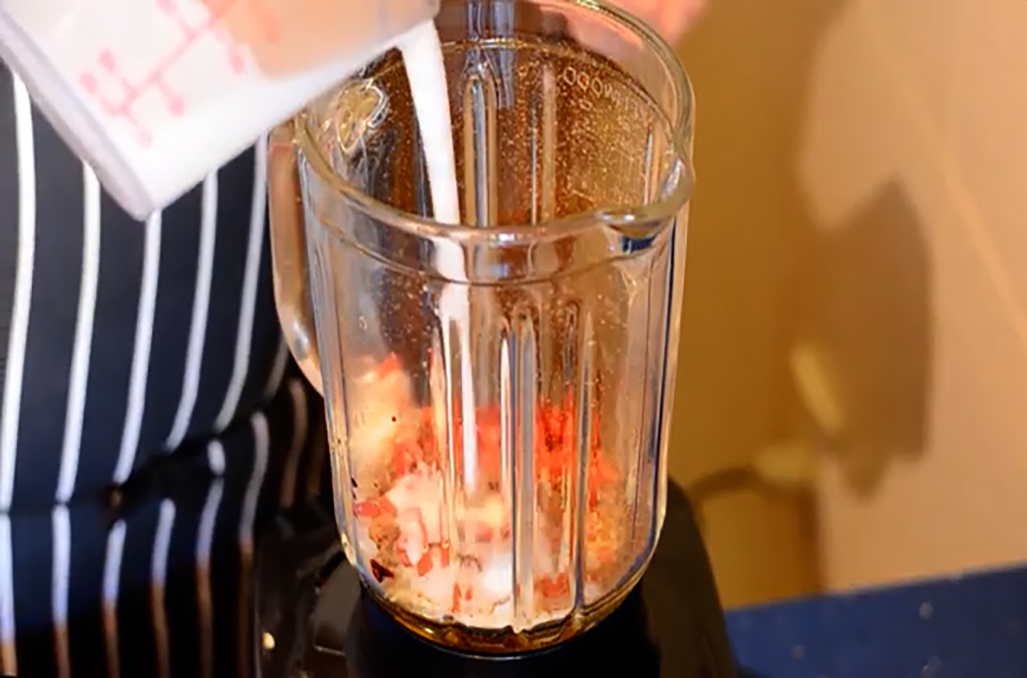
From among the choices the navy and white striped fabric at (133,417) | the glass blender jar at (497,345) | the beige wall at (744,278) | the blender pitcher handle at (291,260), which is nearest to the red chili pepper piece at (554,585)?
the glass blender jar at (497,345)

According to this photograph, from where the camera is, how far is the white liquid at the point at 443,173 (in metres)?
0.49

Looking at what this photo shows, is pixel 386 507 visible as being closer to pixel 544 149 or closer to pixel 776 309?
pixel 544 149

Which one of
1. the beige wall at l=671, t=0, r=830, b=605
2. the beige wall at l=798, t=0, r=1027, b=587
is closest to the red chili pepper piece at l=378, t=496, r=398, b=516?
the beige wall at l=798, t=0, r=1027, b=587

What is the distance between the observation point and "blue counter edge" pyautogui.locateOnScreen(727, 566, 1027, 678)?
1.73 ft

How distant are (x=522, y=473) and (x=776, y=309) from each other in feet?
1.70

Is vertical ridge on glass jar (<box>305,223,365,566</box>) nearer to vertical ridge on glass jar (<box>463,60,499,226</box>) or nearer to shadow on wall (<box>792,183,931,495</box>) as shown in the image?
vertical ridge on glass jar (<box>463,60,499,226</box>)

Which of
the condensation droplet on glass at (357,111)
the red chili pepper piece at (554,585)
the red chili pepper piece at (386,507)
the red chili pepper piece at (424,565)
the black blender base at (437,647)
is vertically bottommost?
the black blender base at (437,647)

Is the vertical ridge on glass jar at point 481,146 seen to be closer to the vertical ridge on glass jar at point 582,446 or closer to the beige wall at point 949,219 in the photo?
the vertical ridge on glass jar at point 582,446

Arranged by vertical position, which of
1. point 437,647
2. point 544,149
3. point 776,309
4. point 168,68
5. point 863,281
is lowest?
point 776,309

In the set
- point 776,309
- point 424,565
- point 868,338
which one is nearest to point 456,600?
point 424,565

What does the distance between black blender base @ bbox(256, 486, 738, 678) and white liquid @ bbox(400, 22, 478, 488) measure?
Answer: 67 mm

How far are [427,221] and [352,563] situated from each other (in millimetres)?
168

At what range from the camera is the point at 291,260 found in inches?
22.5

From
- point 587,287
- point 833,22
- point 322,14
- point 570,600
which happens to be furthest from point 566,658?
point 833,22
